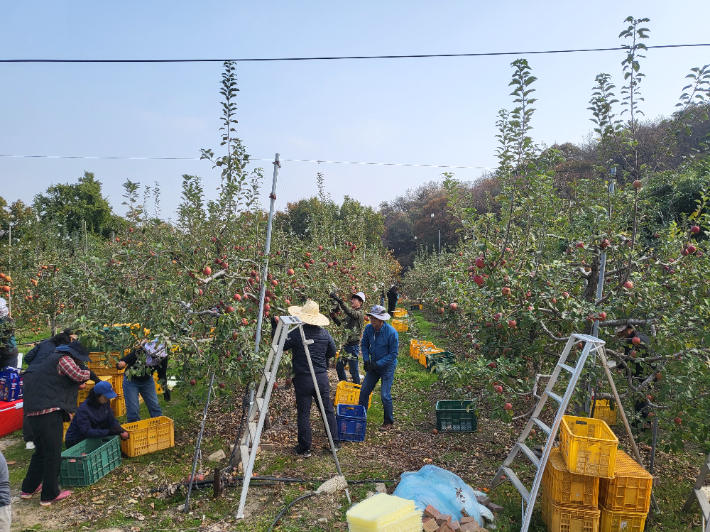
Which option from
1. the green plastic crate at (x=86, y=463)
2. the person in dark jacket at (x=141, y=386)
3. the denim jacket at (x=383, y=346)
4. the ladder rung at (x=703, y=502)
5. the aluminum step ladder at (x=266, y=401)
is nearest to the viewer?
the ladder rung at (x=703, y=502)

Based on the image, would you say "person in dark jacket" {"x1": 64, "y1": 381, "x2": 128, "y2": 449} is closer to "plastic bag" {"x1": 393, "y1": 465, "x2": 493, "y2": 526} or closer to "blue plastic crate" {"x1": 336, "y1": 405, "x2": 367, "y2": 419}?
"blue plastic crate" {"x1": 336, "y1": 405, "x2": 367, "y2": 419}

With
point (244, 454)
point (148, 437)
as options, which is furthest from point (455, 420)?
point (148, 437)

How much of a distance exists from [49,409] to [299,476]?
2663mm

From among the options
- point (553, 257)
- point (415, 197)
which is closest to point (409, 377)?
point (553, 257)

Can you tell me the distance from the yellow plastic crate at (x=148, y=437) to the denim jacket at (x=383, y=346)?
9.35 ft

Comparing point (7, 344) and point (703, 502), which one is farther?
point (7, 344)

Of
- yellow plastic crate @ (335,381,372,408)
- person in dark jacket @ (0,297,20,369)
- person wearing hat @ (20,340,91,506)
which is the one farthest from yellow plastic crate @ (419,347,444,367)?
person in dark jacket @ (0,297,20,369)

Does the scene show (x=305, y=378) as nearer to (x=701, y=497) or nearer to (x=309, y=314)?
(x=309, y=314)

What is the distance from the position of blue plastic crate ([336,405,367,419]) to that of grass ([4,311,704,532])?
0.39 m

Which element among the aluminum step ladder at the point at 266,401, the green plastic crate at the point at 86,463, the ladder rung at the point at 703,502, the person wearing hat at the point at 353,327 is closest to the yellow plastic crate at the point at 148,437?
the green plastic crate at the point at 86,463

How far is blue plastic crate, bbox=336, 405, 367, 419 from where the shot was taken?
20.1 feet

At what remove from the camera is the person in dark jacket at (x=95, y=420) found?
5.27m

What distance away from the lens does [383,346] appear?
6625mm

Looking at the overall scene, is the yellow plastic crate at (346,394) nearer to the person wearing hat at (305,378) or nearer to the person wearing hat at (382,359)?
the person wearing hat at (382,359)
